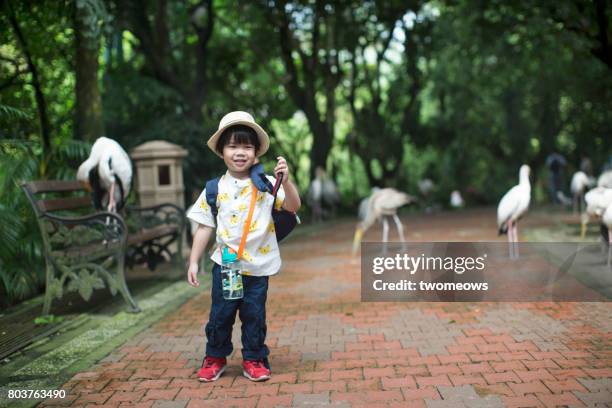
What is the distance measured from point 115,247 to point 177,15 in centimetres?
1200

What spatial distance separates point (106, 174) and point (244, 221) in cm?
325

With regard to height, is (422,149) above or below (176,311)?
above

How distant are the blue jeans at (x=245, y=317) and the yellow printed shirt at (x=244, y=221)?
98 millimetres

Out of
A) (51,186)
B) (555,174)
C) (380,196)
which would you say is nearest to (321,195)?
(555,174)

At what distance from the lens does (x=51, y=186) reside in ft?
19.3

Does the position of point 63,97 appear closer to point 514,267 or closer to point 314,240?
point 314,240

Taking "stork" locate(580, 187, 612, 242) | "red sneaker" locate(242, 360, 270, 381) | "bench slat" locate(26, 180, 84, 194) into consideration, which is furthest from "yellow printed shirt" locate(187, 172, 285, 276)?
"stork" locate(580, 187, 612, 242)

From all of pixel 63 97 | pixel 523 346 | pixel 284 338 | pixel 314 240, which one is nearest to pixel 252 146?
pixel 284 338

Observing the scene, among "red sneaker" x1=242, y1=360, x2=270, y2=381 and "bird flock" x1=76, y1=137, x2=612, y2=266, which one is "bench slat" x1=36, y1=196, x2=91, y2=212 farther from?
"red sneaker" x1=242, y1=360, x2=270, y2=381

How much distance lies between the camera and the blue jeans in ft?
12.6

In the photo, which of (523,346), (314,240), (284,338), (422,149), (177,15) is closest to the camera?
(523,346)

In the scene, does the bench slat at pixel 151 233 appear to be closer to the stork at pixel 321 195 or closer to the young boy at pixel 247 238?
the young boy at pixel 247 238

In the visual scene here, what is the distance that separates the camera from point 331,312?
18.5 ft

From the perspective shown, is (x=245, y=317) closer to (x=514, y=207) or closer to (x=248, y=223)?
(x=248, y=223)
